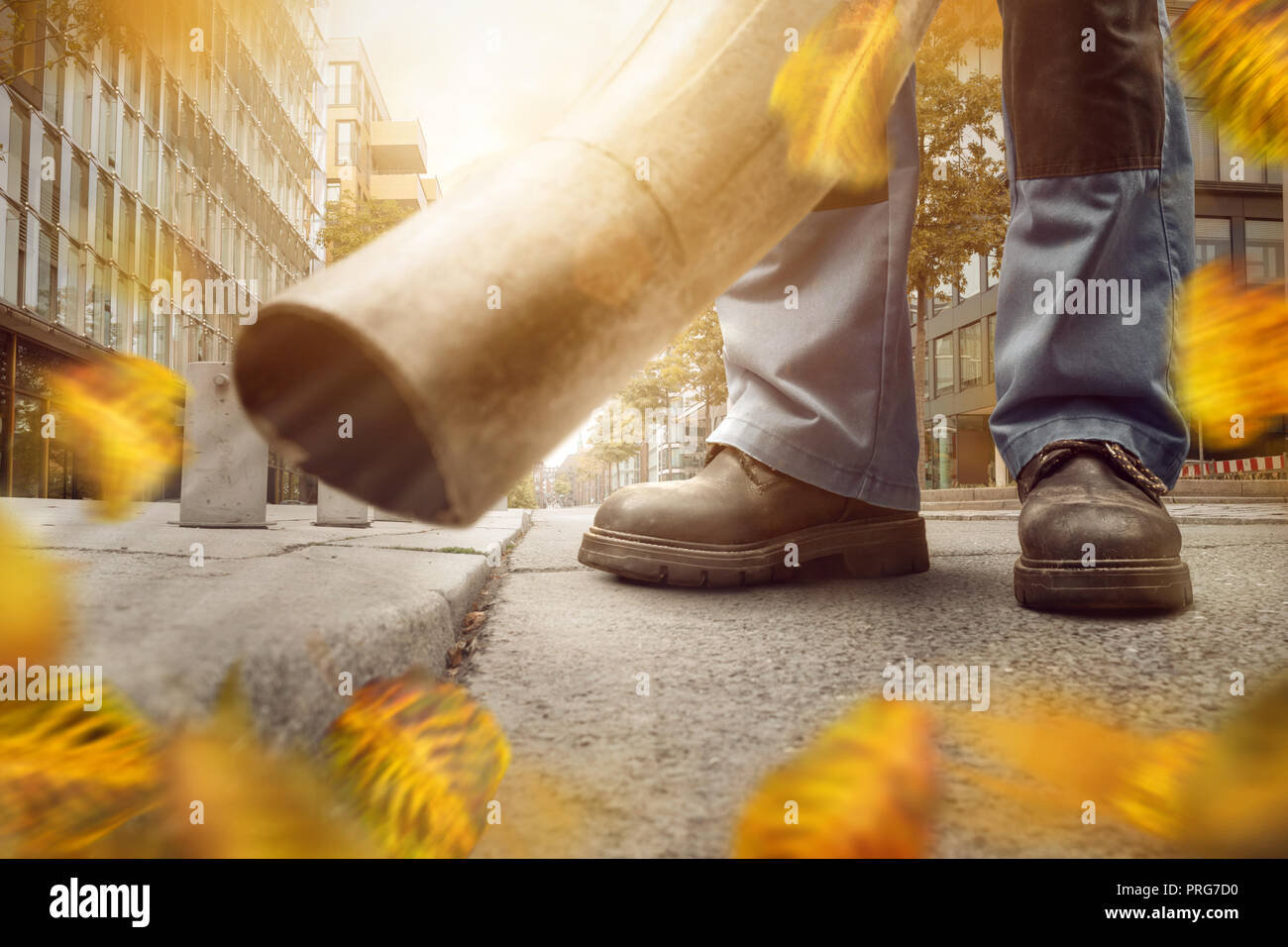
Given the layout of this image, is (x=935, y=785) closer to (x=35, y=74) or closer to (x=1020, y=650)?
(x=1020, y=650)

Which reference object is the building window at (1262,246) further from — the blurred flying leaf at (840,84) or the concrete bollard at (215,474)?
the blurred flying leaf at (840,84)

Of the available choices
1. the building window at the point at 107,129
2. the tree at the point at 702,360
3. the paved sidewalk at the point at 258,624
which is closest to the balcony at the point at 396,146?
the tree at the point at 702,360

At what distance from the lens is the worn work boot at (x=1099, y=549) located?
4.32ft

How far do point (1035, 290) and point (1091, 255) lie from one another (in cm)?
11

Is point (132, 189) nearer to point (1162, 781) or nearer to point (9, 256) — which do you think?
point (9, 256)

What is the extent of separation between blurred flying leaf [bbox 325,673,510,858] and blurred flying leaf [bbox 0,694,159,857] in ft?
0.56

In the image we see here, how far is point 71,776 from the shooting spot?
0.58 m

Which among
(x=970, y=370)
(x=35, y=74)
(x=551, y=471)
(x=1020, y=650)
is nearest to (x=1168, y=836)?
(x=1020, y=650)

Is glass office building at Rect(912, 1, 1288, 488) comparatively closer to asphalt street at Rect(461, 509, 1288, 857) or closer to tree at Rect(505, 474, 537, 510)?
tree at Rect(505, 474, 537, 510)

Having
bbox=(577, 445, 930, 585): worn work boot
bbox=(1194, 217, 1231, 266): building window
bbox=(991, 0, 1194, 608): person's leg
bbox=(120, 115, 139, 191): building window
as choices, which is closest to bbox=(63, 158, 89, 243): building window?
bbox=(120, 115, 139, 191): building window

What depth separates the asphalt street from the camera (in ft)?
2.13

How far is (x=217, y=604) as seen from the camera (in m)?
0.87

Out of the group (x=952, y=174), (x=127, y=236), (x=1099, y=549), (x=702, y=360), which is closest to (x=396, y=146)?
(x=702, y=360)

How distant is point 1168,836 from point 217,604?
0.87 meters
